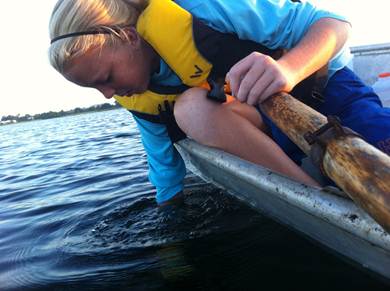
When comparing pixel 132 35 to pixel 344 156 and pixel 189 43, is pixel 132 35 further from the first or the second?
pixel 344 156

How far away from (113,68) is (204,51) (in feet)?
1.52

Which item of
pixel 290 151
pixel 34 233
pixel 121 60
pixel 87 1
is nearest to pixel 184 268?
pixel 290 151

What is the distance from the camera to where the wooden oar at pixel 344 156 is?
87cm

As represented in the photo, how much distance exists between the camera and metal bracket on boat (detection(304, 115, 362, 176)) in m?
1.07

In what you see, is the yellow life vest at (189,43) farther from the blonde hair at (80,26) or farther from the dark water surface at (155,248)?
the dark water surface at (155,248)

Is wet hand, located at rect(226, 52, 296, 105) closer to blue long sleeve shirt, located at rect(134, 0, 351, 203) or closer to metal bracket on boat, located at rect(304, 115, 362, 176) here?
metal bracket on boat, located at rect(304, 115, 362, 176)

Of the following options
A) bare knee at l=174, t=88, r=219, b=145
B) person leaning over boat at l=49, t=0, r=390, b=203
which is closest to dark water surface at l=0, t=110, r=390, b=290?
person leaning over boat at l=49, t=0, r=390, b=203

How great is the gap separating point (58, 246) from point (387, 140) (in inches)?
85.2

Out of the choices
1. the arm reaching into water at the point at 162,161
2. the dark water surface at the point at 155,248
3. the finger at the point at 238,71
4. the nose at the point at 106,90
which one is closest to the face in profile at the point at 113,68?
the nose at the point at 106,90

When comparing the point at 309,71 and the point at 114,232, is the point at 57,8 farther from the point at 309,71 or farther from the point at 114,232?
the point at 114,232

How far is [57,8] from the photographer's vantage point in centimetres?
206

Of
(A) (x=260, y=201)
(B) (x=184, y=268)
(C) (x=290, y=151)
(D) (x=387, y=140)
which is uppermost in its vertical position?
(D) (x=387, y=140)

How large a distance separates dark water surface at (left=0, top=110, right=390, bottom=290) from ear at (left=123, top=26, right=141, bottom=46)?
1136 mm

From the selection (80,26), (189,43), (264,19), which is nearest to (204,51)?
(189,43)
